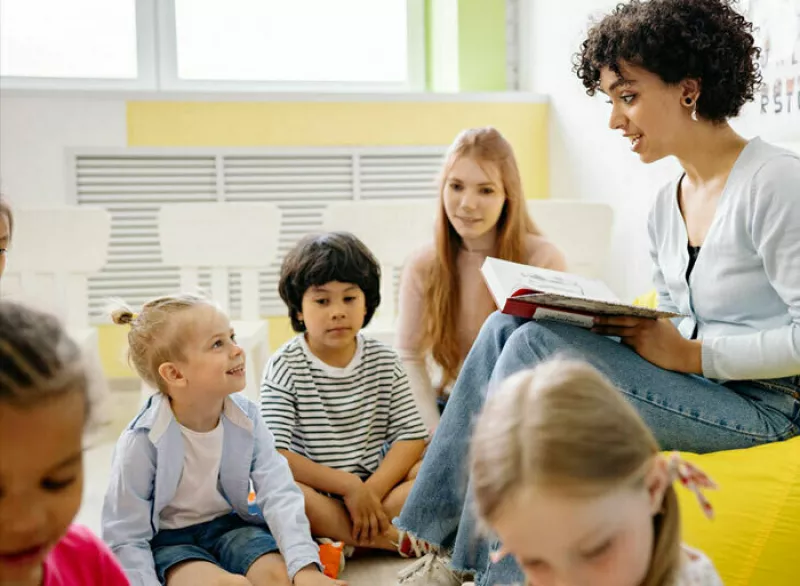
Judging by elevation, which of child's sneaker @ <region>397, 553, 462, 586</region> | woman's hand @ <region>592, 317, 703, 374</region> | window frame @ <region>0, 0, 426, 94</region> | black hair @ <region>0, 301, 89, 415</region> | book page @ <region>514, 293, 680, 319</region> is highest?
window frame @ <region>0, 0, 426, 94</region>

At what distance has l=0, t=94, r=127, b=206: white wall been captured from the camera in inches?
117

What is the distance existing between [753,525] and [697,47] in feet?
2.43

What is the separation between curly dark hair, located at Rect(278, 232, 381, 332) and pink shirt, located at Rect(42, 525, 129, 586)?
3.16ft

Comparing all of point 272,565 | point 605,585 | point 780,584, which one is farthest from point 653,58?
point 272,565

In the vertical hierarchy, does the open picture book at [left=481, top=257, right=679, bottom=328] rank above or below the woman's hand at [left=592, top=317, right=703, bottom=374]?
above

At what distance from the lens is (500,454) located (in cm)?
75

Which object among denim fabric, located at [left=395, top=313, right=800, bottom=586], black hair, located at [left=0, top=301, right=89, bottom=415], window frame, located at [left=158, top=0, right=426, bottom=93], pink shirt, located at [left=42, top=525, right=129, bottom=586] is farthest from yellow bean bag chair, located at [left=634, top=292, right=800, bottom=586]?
window frame, located at [left=158, top=0, right=426, bottom=93]

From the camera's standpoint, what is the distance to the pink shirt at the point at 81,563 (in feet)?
2.50

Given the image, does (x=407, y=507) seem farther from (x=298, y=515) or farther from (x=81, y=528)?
(x=81, y=528)

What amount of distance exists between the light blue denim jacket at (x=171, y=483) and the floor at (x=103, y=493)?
0.07 m

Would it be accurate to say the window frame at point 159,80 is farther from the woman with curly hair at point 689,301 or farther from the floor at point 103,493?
the woman with curly hair at point 689,301

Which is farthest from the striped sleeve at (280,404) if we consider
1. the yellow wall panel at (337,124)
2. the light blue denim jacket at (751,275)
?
the yellow wall panel at (337,124)

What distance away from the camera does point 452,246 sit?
6.40ft

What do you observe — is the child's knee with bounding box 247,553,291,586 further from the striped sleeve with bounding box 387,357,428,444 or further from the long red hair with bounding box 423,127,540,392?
the long red hair with bounding box 423,127,540,392
